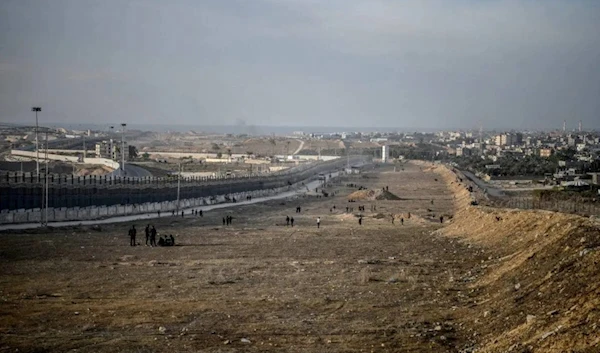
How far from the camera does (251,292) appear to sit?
65.1 feet

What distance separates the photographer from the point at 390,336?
14.7 metres

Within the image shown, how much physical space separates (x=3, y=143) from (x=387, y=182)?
87673 mm

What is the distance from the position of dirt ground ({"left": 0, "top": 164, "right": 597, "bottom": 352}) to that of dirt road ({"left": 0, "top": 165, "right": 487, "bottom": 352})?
0.12 feet

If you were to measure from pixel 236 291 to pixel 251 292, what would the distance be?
429mm

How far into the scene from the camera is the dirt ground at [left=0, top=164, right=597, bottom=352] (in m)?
14.4

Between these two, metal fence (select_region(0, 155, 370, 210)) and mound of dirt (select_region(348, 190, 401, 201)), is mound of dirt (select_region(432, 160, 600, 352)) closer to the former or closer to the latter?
metal fence (select_region(0, 155, 370, 210))

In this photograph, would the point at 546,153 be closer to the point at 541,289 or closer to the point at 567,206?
the point at 567,206

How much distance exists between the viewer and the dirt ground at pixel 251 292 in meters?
14.4

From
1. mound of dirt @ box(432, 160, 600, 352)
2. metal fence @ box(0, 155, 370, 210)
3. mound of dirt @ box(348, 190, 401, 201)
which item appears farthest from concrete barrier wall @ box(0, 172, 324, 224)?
mound of dirt @ box(432, 160, 600, 352)

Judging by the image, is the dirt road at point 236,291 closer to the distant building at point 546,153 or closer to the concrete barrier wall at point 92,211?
the concrete barrier wall at point 92,211

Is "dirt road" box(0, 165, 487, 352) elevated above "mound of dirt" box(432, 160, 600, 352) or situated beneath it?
situated beneath

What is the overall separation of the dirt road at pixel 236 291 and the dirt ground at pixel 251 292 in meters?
0.04

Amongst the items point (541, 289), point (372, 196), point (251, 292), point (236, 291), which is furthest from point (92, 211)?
point (541, 289)

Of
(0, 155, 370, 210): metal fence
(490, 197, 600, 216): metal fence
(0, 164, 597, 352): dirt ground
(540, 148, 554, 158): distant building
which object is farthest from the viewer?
(540, 148, 554, 158): distant building
